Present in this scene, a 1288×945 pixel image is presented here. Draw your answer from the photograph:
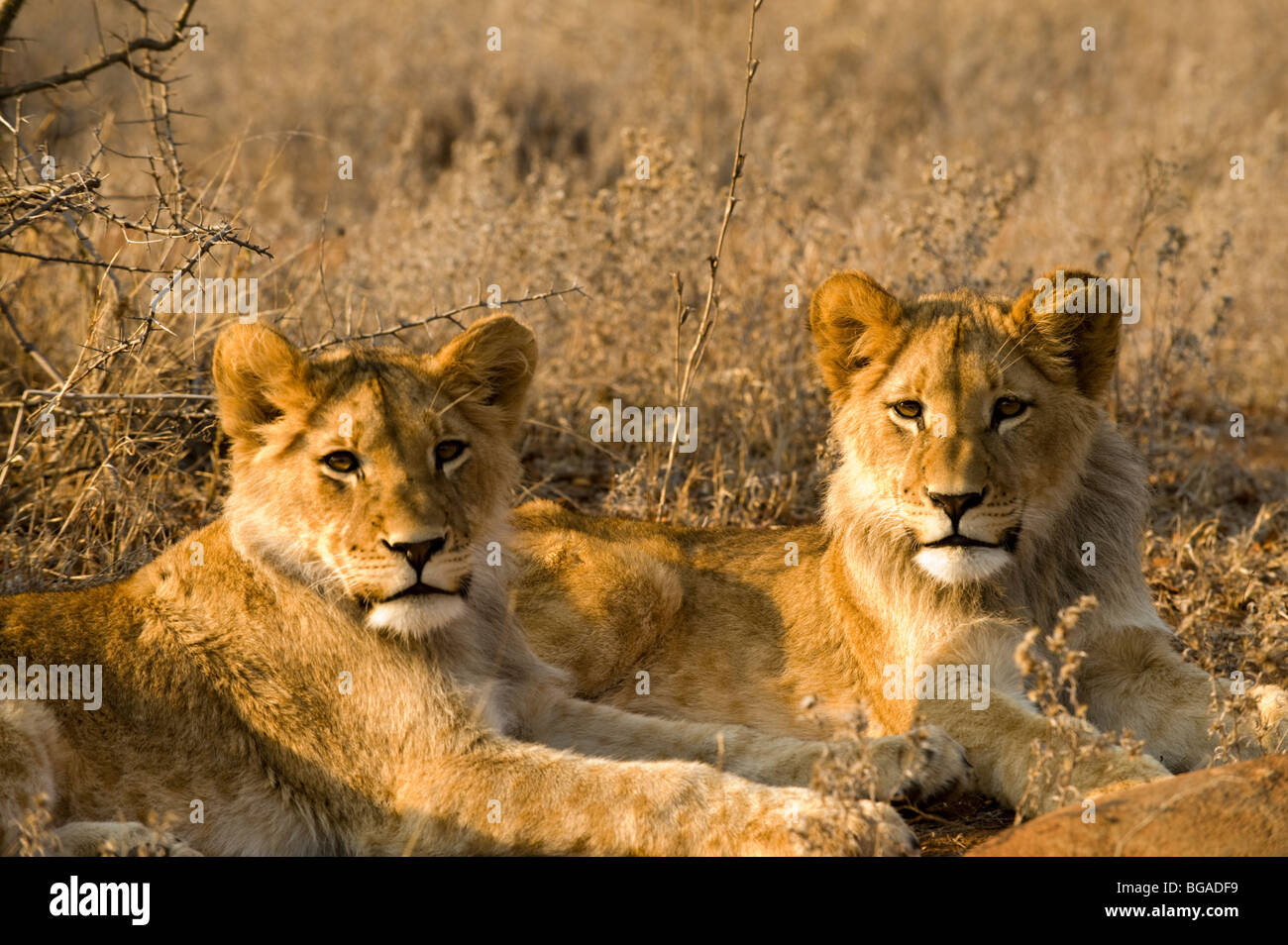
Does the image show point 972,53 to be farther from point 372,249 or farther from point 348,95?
point 372,249

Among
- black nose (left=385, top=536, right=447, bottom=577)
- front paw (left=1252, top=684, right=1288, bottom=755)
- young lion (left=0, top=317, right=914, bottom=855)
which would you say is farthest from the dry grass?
black nose (left=385, top=536, right=447, bottom=577)

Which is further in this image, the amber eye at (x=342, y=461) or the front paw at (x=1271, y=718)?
the front paw at (x=1271, y=718)

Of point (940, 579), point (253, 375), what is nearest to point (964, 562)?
point (940, 579)

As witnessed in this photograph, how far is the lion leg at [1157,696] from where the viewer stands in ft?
15.9

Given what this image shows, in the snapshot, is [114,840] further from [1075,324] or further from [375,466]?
[1075,324]

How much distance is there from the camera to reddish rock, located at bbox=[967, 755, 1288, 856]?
340 centimetres

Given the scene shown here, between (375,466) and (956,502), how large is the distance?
1798mm

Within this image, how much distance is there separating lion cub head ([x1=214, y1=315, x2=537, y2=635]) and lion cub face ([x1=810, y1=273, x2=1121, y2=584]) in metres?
1.23

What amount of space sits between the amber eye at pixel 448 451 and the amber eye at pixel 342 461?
24cm

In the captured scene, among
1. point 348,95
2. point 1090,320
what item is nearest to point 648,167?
point 1090,320

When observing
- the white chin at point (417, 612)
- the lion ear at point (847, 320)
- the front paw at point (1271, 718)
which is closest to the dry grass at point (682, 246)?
the front paw at point (1271, 718)

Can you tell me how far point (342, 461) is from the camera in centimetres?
420

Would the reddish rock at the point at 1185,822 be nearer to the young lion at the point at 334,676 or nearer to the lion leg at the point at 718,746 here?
the young lion at the point at 334,676

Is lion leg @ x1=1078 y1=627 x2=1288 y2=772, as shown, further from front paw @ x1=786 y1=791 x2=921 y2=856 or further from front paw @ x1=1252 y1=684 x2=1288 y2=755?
front paw @ x1=786 y1=791 x2=921 y2=856
